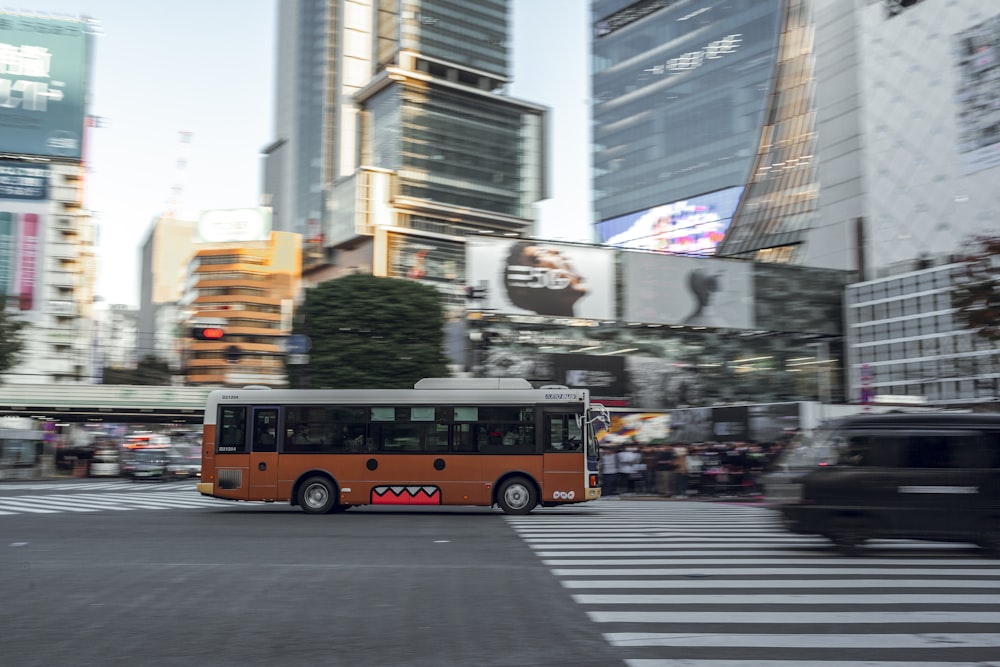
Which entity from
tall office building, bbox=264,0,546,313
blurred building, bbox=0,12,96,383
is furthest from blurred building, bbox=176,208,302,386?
blurred building, bbox=0,12,96,383

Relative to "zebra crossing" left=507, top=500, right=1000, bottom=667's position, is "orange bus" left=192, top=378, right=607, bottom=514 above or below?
above

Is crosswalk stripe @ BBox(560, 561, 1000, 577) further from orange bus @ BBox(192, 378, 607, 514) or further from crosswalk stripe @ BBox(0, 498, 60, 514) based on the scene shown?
crosswalk stripe @ BBox(0, 498, 60, 514)

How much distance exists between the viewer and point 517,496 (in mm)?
19359

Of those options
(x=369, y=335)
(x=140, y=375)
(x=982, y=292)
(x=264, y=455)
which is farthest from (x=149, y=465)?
(x=140, y=375)

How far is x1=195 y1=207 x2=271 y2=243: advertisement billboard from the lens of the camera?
12050 cm

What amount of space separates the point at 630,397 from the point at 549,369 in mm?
6063

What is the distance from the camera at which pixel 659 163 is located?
395 ft

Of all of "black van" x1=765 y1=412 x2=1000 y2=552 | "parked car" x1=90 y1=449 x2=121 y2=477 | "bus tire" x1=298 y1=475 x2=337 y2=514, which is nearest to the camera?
"black van" x1=765 y1=412 x2=1000 y2=552

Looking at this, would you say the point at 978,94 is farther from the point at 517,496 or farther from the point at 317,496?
the point at 317,496

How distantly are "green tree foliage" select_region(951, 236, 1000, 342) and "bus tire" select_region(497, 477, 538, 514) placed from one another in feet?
50.7

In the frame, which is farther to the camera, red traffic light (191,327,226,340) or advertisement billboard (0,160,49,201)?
advertisement billboard (0,160,49,201)

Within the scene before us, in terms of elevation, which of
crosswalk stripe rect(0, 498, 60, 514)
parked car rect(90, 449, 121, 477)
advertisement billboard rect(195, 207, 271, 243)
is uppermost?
advertisement billboard rect(195, 207, 271, 243)

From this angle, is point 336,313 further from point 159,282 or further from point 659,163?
point 159,282

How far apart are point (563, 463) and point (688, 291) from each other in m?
38.0
